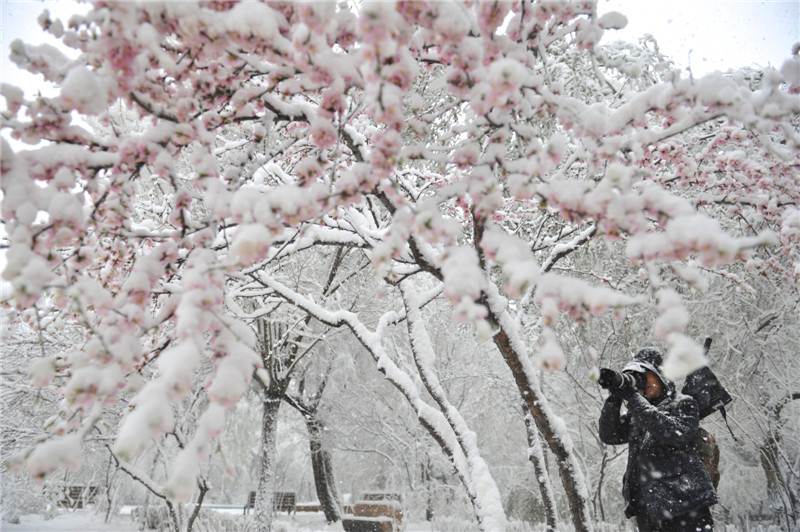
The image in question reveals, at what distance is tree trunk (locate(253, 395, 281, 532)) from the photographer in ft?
21.7

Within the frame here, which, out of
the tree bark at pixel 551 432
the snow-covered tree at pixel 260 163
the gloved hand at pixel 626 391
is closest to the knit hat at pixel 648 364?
the gloved hand at pixel 626 391

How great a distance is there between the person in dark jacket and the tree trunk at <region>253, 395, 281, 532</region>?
552 centimetres

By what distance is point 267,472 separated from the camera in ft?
23.2

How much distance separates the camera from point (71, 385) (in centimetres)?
118

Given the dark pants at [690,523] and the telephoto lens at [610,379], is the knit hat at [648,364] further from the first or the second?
the dark pants at [690,523]

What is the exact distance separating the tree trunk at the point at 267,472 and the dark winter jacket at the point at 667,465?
550cm

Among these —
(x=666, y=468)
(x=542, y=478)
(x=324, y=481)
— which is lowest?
(x=324, y=481)

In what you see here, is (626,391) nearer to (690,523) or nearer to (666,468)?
(666,468)

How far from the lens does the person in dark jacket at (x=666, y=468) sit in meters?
2.62

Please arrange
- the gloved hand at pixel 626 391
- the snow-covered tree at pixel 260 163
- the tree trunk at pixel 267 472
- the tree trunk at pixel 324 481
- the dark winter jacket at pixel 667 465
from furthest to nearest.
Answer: the tree trunk at pixel 324 481 → the tree trunk at pixel 267 472 → the gloved hand at pixel 626 391 → the dark winter jacket at pixel 667 465 → the snow-covered tree at pixel 260 163

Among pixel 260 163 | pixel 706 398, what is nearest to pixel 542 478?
pixel 706 398

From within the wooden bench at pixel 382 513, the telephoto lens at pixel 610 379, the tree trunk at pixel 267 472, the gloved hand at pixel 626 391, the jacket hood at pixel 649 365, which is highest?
the jacket hood at pixel 649 365

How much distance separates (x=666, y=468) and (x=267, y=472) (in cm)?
604

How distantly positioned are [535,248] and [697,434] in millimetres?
1743
